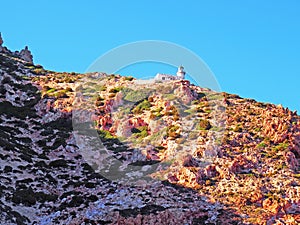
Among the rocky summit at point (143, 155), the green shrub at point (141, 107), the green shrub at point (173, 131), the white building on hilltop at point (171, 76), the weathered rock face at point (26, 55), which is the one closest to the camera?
the rocky summit at point (143, 155)

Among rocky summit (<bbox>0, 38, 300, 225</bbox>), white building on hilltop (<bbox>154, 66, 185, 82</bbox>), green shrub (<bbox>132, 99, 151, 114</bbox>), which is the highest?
white building on hilltop (<bbox>154, 66, 185, 82</bbox>)

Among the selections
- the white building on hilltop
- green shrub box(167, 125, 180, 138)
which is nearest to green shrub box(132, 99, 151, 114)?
green shrub box(167, 125, 180, 138)

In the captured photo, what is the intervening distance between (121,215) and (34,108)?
107ft

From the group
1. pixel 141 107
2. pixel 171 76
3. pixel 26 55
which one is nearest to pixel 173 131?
pixel 141 107

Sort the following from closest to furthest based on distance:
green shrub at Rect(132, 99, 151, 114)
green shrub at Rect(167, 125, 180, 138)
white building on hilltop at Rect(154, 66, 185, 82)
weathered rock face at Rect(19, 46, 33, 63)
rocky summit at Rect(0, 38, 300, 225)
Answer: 1. rocky summit at Rect(0, 38, 300, 225)
2. green shrub at Rect(167, 125, 180, 138)
3. green shrub at Rect(132, 99, 151, 114)
4. white building on hilltop at Rect(154, 66, 185, 82)
5. weathered rock face at Rect(19, 46, 33, 63)

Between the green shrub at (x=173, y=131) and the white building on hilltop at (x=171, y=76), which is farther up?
the white building on hilltop at (x=171, y=76)

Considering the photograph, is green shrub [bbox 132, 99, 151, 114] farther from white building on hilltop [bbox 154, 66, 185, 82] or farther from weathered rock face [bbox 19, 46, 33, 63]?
weathered rock face [bbox 19, 46, 33, 63]

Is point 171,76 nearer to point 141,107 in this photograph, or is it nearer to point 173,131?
point 141,107

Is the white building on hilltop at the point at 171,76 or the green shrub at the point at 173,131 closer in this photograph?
the green shrub at the point at 173,131

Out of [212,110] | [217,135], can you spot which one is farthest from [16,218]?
[212,110]

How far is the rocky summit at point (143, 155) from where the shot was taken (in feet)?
122

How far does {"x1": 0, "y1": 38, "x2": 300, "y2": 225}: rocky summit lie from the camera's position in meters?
37.1

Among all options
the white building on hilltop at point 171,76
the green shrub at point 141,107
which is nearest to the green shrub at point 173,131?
the green shrub at point 141,107

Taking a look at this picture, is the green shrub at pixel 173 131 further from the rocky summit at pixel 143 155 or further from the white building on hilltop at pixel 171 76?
the white building on hilltop at pixel 171 76
